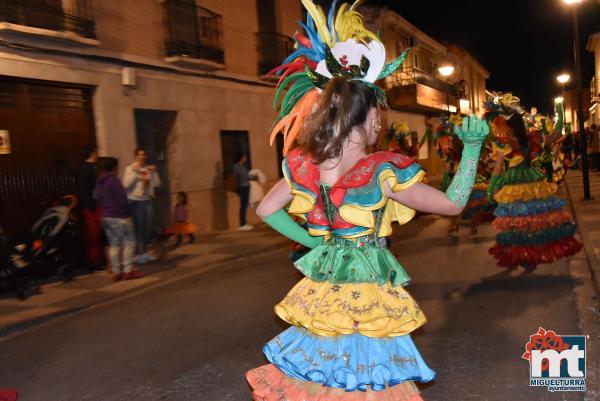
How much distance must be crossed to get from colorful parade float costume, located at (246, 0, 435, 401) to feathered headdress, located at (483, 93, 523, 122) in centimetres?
472

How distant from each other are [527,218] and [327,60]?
16.2ft

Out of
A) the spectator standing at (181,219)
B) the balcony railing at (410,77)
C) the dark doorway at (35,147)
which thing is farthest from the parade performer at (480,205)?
the balcony railing at (410,77)

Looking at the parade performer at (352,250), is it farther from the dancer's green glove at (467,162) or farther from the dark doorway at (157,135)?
the dark doorway at (157,135)

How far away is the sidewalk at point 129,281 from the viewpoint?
679cm

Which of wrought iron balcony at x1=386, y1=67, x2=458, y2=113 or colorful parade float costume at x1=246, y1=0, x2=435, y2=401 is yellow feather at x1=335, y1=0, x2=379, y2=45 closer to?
colorful parade float costume at x1=246, y1=0, x2=435, y2=401

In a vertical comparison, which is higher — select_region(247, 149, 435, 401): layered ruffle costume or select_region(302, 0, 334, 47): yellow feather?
select_region(302, 0, 334, 47): yellow feather

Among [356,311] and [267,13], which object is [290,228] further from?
[267,13]

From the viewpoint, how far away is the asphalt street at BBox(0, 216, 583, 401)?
4.10 meters

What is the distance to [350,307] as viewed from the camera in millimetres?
2387

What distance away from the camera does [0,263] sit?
24.1 feet

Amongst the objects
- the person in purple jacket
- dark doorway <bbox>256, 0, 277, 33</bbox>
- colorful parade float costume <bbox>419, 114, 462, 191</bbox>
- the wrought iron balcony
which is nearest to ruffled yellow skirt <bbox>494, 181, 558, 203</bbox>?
colorful parade float costume <bbox>419, 114, 462, 191</bbox>

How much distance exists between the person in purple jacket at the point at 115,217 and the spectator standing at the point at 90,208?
639 mm

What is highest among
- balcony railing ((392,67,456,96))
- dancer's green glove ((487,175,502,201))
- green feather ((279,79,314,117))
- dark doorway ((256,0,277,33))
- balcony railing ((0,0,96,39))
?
dark doorway ((256,0,277,33))

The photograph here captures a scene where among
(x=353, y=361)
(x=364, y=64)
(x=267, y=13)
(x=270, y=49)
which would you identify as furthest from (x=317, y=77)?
(x=267, y=13)
